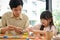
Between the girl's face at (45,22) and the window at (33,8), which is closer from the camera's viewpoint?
the girl's face at (45,22)

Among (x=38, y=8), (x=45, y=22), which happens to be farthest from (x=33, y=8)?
(x=45, y=22)

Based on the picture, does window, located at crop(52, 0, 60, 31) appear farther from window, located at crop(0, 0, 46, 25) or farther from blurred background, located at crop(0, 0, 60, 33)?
window, located at crop(0, 0, 46, 25)

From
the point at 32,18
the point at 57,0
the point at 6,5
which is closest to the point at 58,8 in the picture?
the point at 57,0

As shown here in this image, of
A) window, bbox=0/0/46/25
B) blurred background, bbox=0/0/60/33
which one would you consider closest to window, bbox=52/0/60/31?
blurred background, bbox=0/0/60/33

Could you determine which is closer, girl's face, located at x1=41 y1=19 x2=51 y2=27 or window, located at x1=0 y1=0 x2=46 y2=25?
girl's face, located at x1=41 y1=19 x2=51 y2=27

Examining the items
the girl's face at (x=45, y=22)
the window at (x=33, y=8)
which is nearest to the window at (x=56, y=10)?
the window at (x=33, y=8)

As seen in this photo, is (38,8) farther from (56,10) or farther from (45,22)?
(45,22)

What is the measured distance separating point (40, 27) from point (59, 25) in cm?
99

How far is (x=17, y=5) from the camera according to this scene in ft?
5.68

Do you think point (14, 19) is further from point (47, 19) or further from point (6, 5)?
point (6, 5)

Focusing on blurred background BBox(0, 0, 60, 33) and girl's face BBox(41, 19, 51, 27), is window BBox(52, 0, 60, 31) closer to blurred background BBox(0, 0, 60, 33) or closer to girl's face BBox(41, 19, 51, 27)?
blurred background BBox(0, 0, 60, 33)

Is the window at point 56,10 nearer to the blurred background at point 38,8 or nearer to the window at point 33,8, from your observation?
the blurred background at point 38,8

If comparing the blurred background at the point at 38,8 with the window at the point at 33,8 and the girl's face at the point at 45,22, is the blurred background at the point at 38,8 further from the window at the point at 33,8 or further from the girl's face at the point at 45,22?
the girl's face at the point at 45,22

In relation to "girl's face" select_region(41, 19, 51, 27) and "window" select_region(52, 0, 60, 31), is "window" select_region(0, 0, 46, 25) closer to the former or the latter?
"window" select_region(52, 0, 60, 31)
